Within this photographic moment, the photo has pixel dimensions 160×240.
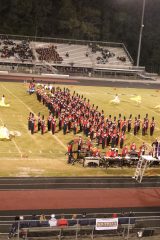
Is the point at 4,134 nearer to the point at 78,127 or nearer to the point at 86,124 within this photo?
the point at 86,124

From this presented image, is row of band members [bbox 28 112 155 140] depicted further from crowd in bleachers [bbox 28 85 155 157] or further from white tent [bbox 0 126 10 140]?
white tent [bbox 0 126 10 140]

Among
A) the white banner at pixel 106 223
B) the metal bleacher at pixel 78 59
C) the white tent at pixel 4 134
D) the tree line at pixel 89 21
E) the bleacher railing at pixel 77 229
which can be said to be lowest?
the bleacher railing at pixel 77 229

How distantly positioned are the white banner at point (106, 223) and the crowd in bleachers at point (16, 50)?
4999 centimetres

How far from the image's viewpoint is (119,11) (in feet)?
249

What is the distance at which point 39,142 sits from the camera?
24.8 metres

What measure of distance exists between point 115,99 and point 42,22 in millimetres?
34910

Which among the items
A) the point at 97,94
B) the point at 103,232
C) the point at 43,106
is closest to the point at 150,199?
the point at 103,232

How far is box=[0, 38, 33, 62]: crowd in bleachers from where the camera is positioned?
6256 centimetres

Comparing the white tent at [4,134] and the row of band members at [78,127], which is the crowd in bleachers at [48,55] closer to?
the row of band members at [78,127]

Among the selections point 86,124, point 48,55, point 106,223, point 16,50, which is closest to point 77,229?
point 106,223

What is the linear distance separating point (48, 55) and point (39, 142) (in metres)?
41.4

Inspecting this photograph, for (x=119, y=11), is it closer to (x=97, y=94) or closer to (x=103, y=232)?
(x=97, y=94)

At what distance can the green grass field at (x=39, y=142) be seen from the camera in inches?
797

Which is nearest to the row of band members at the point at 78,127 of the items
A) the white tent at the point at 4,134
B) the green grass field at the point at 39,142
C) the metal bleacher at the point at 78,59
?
the green grass field at the point at 39,142
